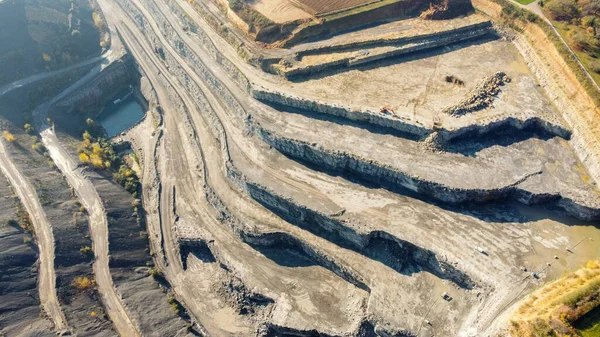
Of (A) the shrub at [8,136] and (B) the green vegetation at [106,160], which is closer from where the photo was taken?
(B) the green vegetation at [106,160]

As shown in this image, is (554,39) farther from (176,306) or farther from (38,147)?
(38,147)

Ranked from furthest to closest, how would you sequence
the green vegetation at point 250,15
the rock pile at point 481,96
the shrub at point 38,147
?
1. the green vegetation at point 250,15
2. the shrub at point 38,147
3. the rock pile at point 481,96

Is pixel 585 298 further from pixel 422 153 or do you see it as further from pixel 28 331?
pixel 28 331

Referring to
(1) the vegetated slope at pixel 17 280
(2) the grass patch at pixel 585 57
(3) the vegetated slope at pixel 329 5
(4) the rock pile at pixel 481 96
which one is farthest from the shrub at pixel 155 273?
(2) the grass patch at pixel 585 57

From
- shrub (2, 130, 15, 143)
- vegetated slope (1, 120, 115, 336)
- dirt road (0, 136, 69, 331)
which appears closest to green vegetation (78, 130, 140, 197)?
vegetated slope (1, 120, 115, 336)

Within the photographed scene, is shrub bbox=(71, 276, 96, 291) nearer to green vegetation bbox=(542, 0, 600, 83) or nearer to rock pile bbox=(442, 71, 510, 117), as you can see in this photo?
rock pile bbox=(442, 71, 510, 117)

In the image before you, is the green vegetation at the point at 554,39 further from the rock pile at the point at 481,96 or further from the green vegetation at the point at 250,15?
the green vegetation at the point at 250,15
